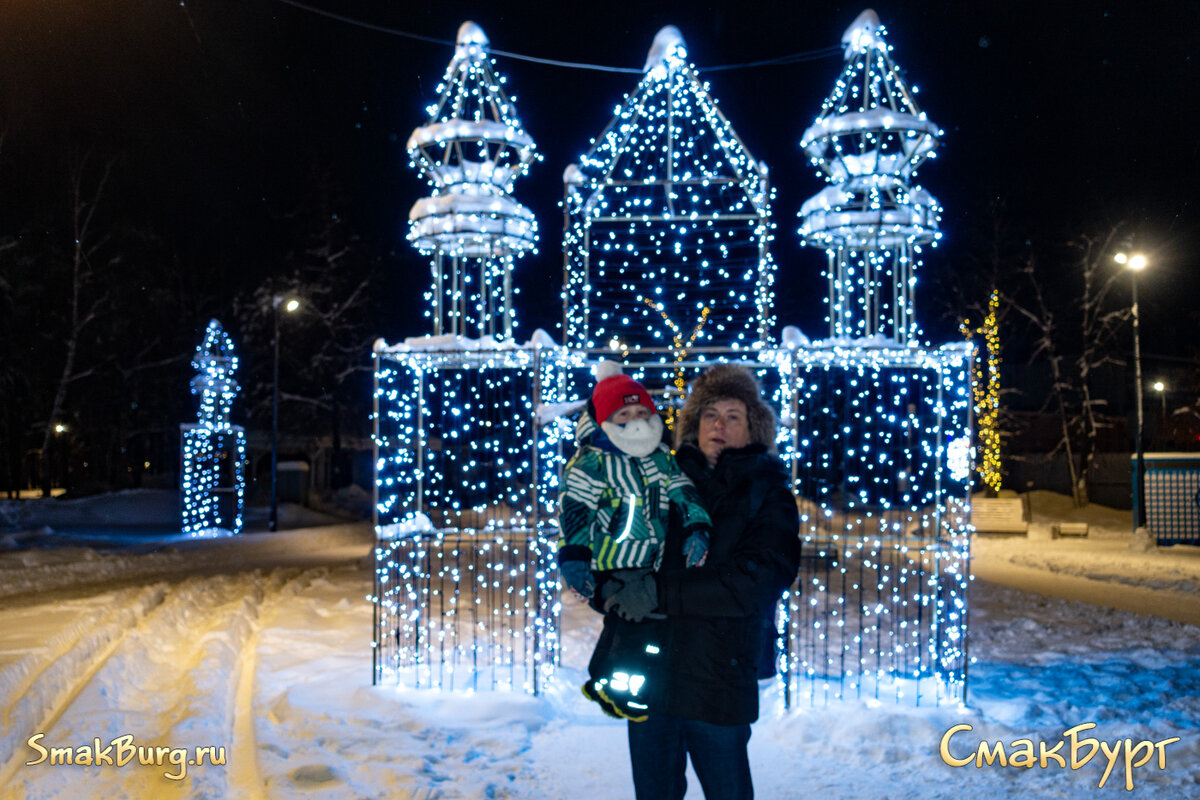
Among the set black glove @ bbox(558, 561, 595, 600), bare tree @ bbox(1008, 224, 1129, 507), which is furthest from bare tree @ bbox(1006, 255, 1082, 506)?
black glove @ bbox(558, 561, 595, 600)

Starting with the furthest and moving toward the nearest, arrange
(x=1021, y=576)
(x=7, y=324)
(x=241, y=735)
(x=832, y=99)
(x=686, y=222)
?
(x=7, y=324) → (x=1021, y=576) → (x=686, y=222) → (x=832, y=99) → (x=241, y=735)

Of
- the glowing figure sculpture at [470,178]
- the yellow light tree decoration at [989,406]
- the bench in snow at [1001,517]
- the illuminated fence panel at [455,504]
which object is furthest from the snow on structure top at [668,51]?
the yellow light tree decoration at [989,406]

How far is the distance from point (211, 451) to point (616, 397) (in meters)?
22.8

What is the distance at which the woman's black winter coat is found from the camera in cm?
301

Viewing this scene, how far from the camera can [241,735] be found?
5.90 m

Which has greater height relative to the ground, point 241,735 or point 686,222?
point 686,222

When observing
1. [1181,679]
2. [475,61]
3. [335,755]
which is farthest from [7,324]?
[1181,679]

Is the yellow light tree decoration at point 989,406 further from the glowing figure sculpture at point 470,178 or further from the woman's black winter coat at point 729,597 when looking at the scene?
the woman's black winter coat at point 729,597

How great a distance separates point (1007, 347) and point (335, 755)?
1358 inches

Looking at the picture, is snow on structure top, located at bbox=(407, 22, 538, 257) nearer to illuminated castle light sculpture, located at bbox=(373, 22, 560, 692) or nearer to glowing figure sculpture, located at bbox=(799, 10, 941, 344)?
illuminated castle light sculpture, located at bbox=(373, 22, 560, 692)

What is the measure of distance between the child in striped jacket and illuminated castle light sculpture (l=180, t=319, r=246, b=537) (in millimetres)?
22071

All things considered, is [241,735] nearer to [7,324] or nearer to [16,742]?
[16,742]

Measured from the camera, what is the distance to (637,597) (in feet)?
9.74

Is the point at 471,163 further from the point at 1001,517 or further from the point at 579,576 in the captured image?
the point at 1001,517
